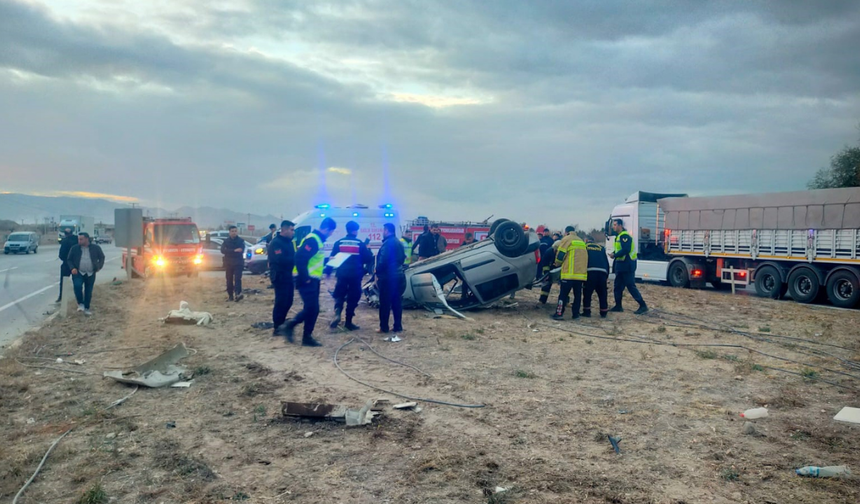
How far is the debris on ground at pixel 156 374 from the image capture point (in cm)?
626

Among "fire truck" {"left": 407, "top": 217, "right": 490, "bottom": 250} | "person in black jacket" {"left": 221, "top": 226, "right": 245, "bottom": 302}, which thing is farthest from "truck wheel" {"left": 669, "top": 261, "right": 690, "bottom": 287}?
"person in black jacket" {"left": 221, "top": 226, "right": 245, "bottom": 302}

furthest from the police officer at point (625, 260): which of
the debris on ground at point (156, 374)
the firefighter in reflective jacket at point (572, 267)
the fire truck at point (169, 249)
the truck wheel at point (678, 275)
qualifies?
the fire truck at point (169, 249)

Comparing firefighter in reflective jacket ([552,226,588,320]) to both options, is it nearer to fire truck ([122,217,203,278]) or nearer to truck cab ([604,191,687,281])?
truck cab ([604,191,687,281])

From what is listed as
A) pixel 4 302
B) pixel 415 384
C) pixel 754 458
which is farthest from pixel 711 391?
pixel 4 302

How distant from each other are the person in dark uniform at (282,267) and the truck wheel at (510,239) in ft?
14.5

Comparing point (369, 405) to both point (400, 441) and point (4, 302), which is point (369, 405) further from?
point (4, 302)

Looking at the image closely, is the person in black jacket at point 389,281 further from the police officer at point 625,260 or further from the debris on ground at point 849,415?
the debris on ground at point 849,415

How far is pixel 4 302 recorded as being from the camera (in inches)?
550

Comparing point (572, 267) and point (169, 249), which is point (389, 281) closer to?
point (572, 267)

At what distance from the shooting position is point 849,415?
205 inches

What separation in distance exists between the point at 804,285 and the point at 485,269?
9062 millimetres

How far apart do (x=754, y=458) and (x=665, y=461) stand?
672mm

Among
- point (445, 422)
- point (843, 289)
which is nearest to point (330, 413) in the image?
point (445, 422)

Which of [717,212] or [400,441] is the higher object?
[717,212]
